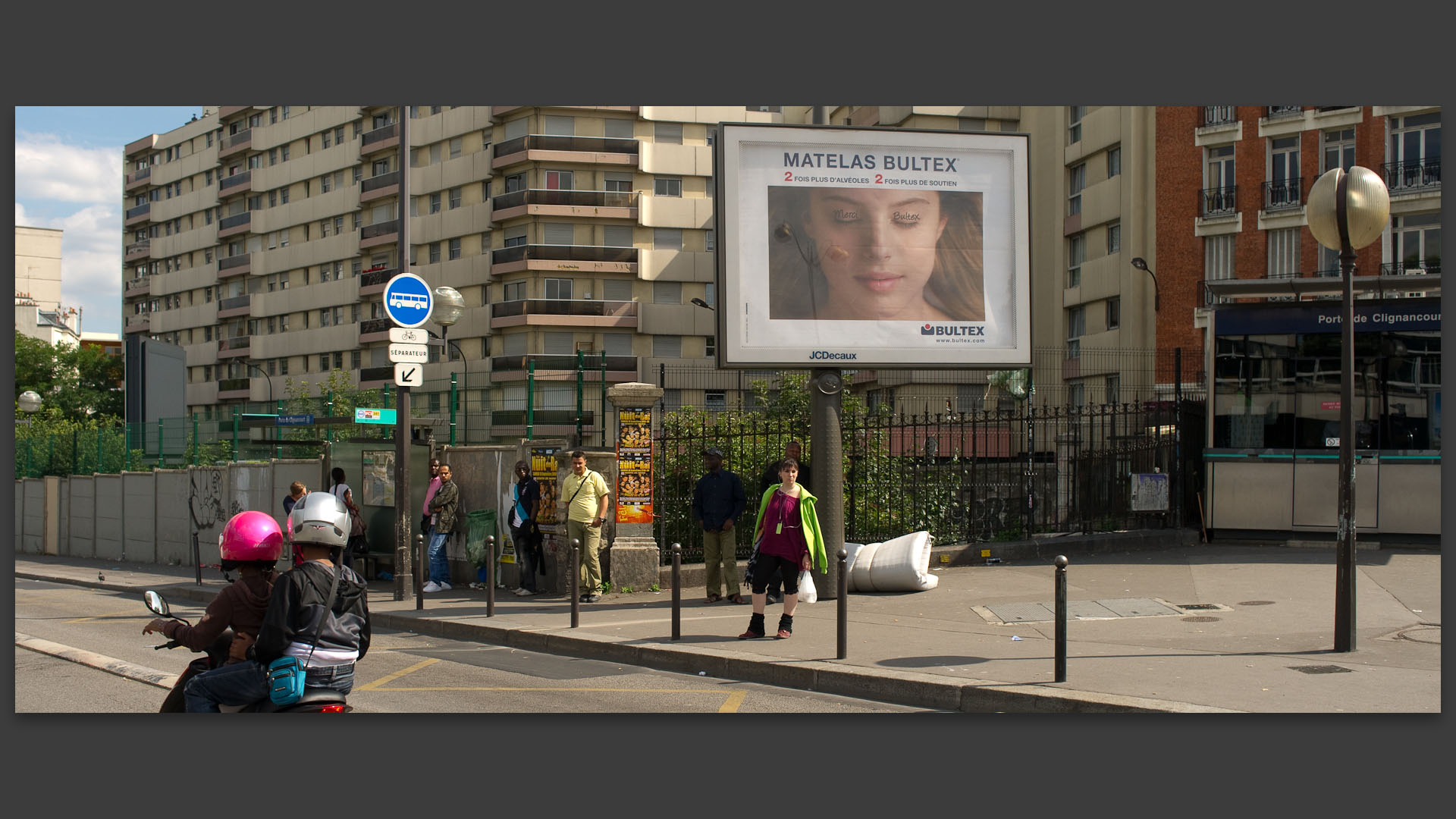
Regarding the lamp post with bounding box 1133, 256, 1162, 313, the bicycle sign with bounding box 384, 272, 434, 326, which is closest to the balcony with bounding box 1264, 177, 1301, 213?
the lamp post with bounding box 1133, 256, 1162, 313

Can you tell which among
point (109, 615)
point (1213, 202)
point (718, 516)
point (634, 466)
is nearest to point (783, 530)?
point (718, 516)

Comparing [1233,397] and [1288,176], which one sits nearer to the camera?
[1233,397]

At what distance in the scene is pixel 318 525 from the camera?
530cm

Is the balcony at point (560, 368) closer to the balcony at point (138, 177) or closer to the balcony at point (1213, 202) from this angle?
the balcony at point (1213, 202)

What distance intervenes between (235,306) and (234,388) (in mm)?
5180

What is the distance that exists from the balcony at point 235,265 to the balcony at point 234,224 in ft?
4.83

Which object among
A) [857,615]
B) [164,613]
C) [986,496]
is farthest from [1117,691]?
[986,496]

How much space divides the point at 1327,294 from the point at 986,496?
19.2ft

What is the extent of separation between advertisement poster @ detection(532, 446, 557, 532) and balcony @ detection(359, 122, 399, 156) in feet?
171

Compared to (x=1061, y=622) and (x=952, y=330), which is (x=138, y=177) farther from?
(x=1061, y=622)

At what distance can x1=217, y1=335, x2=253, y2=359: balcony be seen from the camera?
75625mm

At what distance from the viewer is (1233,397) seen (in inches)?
673

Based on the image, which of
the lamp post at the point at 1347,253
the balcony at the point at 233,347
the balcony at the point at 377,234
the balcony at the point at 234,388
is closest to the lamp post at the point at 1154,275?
the lamp post at the point at 1347,253

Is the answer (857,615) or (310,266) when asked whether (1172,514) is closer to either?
(857,615)
